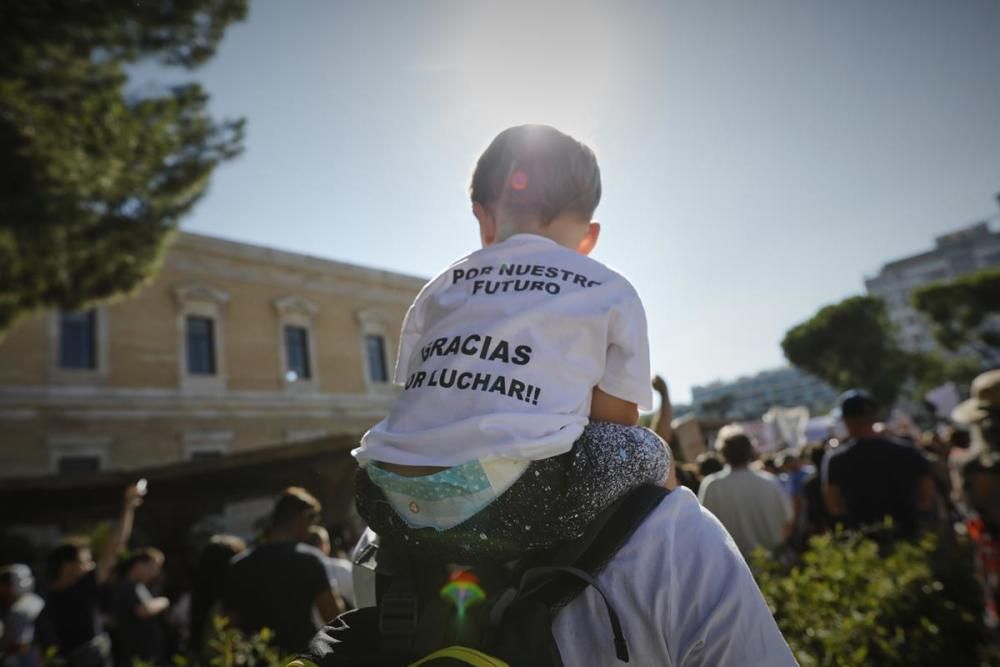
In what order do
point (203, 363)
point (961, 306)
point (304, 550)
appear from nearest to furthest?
point (304, 550)
point (203, 363)
point (961, 306)

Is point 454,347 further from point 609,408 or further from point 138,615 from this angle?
point 138,615

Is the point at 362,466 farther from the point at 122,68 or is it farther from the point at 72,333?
the point at 72,333

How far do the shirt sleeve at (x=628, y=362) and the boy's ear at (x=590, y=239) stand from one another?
321mm

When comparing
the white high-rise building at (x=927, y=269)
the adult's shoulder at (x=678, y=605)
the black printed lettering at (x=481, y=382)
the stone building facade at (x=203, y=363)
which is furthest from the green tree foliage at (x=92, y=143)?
the white high-rise building at (x=927, y=269)

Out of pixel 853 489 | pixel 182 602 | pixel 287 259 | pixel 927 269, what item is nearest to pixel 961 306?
pixel 927 269

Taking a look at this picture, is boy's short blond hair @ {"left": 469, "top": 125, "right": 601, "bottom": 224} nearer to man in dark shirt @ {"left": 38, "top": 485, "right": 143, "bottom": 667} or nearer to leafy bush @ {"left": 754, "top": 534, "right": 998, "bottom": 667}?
leafy bush @ {"left": 754, "top": 534, "right": 998, "bottom": 667}

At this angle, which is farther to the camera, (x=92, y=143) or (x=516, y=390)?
(x=92, y=143)

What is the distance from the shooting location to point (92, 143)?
268 inches

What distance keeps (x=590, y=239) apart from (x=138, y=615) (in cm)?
562

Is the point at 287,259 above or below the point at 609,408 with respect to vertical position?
above

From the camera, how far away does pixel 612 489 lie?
0.96m

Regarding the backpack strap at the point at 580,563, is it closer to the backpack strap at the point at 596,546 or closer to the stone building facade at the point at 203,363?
the backpack strap at the point at 596,546

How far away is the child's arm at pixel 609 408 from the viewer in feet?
3.70

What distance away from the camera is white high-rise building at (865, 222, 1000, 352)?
65.1 meters
